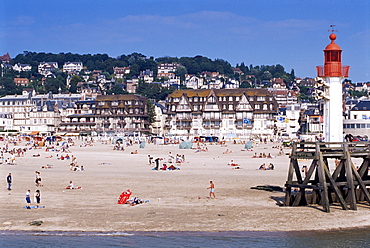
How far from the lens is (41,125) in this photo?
398 ft

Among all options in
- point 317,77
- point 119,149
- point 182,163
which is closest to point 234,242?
point 317,77

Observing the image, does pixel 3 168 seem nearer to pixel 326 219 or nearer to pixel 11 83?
pixel 326 219

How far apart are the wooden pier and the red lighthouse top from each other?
2.56 meters

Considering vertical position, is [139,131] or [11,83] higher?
[11,83]

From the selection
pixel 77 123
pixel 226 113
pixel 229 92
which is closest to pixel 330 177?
pixel 226 113

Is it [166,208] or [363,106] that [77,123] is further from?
[166,208]

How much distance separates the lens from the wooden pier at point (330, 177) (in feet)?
69.7

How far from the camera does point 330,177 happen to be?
21422 millimetres

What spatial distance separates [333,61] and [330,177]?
415 cm

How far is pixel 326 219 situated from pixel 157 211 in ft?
19.1

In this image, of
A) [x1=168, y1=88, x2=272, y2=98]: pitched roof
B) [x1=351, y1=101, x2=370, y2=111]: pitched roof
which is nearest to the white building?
[x1=168, y1=88, x2=272, y2=98]: pitched roof

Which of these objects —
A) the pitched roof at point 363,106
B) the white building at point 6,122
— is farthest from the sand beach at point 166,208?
the white building at point 6,122

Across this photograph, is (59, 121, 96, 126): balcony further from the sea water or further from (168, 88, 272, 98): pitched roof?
the sea water

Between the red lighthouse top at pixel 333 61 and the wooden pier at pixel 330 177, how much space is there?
256 centimetres
